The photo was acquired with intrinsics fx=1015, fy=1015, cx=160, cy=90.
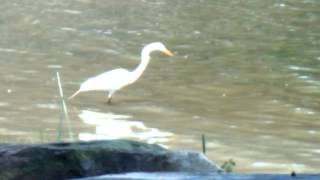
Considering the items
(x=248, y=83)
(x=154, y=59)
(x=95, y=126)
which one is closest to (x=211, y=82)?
(x=248, y=83)

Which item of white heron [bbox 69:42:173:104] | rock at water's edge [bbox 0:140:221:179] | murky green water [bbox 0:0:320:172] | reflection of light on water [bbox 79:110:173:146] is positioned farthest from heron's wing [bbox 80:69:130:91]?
rock at water's edge [bbox 0:140:221:179]

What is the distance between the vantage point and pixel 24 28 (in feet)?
64.4

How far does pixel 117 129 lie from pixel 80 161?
28.1 ft

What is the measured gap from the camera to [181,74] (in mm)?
15695

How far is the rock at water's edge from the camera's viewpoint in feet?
11.8

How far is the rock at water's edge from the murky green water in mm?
4318

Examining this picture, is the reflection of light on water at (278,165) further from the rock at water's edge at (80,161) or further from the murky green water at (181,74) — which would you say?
the rock at water's edge at (80,161)

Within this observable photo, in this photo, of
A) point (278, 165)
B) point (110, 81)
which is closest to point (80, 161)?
→ point (278, 165)

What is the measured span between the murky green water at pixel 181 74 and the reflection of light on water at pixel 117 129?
1cm

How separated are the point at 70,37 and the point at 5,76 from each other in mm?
3806

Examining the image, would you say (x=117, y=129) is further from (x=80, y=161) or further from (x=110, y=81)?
(x=80, y=161)

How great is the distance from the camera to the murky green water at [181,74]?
11648mm

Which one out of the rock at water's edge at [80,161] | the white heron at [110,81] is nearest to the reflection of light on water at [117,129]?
the white heron at [110,81]

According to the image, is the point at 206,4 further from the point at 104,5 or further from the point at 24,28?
the point at 24,28
